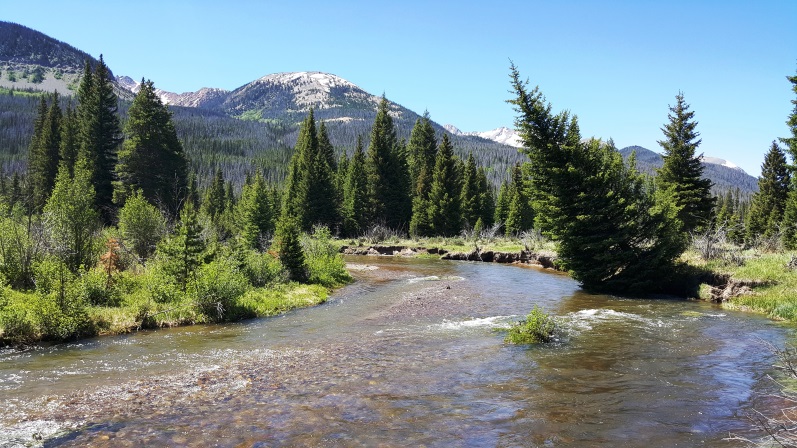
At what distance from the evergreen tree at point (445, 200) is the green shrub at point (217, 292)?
44.8 meters

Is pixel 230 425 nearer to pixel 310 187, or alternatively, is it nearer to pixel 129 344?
pixel 129 344

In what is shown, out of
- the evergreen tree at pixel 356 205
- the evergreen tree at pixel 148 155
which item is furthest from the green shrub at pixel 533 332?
the evergreen tree at pixel 356 205

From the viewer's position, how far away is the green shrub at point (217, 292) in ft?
56.3

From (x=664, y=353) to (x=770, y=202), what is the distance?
55.1 meters

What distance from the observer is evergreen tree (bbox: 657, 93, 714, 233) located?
1473 inches

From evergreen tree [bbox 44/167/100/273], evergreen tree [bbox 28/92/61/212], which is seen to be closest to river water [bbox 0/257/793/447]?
evergreen tree [bbox 44/167/100/273]

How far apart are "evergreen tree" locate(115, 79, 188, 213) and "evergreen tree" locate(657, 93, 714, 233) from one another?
42310 mm

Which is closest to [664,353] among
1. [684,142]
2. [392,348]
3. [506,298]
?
[392,348]

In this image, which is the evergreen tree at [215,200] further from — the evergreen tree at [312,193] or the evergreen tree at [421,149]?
the evergreen tree at [421,149]

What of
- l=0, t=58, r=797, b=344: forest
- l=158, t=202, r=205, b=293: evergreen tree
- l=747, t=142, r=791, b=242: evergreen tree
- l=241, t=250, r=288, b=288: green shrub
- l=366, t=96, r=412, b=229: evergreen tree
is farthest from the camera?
l=366, t=96, r=412, b=229: evergreen tree

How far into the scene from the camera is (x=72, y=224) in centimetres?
2119

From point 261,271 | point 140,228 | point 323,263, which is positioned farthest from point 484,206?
point 261,271

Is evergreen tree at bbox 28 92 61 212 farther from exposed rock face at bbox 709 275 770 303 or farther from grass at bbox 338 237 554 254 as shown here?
exposed rock face at bbox 709 275 770 303

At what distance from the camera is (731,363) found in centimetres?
1126
